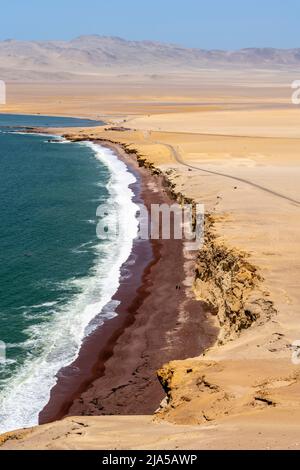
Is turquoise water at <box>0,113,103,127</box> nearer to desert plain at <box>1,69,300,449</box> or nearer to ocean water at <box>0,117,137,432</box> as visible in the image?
ocean water at <box>0,117,137,432</box>

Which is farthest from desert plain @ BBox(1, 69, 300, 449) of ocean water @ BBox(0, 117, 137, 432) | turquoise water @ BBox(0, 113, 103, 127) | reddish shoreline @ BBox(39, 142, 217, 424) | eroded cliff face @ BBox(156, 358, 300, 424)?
turquoise water @ BBox(0, 113, 103, 127)

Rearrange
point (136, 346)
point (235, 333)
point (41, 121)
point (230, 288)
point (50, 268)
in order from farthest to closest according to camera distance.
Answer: point (41, 121) → point (50, 268) → point (230, 288) → point (136, 346) → point (235, 333)

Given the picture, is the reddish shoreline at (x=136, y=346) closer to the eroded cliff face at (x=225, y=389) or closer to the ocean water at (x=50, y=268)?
the ocean water at (x=50, y=268)

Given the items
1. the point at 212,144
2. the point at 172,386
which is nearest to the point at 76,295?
the point at 172,386

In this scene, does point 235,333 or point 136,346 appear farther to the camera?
point 136,346

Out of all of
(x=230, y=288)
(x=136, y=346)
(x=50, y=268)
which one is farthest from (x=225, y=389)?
(x=50, y=268)

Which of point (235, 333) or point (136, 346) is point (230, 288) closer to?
point (235, 333)
